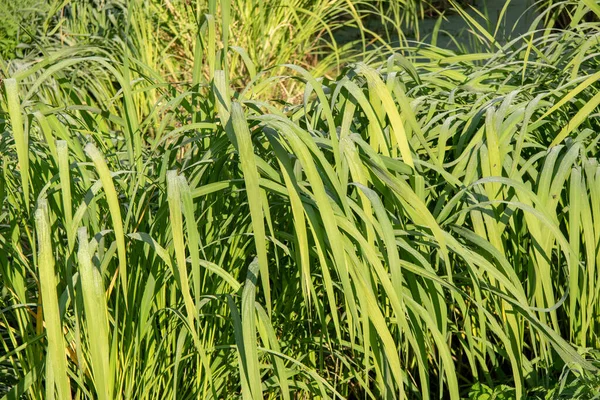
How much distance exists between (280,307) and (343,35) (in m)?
4.71

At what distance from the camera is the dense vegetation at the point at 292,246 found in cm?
106

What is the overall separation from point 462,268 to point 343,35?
4.59 meters

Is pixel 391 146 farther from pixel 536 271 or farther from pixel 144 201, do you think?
pixel 144 201

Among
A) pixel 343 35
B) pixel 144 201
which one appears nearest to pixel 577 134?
pixel 144 201

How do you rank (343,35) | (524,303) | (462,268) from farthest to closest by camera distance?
1. (343,35)
2. (462,268)
3. (524,303)

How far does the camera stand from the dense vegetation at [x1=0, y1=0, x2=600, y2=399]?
1.06 meters

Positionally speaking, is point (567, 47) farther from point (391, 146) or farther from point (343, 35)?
point (343, 35)

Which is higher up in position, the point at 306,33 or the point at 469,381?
the point at 306,33

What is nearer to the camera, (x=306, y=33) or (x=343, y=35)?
(x=306, y=33)

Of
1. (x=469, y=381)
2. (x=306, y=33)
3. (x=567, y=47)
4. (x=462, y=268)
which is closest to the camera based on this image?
(x=462, y=268)

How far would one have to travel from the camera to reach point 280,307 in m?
1.39

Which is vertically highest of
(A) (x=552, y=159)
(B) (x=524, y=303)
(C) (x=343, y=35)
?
(A) (x=552, y=159)

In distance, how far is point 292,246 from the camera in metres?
1.35

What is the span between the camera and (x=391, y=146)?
152 centimetres
